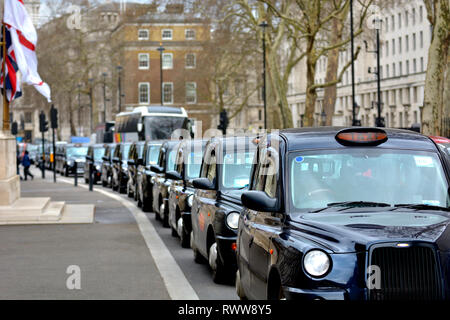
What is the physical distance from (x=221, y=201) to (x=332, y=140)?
3.98m

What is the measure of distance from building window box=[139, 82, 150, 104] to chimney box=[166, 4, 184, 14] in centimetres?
6495

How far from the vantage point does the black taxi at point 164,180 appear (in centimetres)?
1829

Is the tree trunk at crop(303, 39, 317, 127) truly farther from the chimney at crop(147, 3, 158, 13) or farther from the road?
the road

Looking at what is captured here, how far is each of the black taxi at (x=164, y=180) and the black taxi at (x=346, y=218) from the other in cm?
987

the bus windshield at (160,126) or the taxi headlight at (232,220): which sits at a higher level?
the bus windshield at (160,126)

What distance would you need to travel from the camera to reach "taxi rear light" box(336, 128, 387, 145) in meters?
7.39

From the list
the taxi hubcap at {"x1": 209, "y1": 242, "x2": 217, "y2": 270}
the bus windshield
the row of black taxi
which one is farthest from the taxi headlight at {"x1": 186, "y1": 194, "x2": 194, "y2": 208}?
the bus windshield

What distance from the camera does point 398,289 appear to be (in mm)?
5887

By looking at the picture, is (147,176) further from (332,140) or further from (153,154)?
(332,140)

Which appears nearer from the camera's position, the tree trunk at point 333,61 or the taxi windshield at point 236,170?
the taxi windshield at point 236,170

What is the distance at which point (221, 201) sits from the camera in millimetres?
11344

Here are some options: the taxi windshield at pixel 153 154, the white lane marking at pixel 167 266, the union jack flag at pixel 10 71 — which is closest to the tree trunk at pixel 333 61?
the taxi windshield at pixel 153 154

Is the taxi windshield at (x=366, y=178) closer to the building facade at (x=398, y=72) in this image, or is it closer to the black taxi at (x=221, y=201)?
the black taxi at (x=221, y=201)

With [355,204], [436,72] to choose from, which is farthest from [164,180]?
[436,72]
